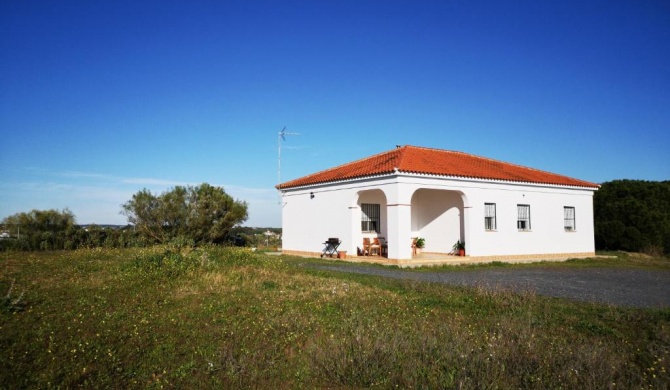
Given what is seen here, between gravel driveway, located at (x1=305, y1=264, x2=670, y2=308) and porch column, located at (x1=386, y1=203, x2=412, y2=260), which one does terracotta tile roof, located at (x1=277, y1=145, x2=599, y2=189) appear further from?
gravel driveway, located at (x1=305, y1=264, x2=670, y2=308)

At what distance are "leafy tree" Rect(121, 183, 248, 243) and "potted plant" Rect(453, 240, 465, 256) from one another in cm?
1173

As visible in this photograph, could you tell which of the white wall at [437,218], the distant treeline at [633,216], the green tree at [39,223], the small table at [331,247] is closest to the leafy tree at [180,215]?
the green tree at [39,223]

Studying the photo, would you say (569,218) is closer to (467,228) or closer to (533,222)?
(533,222)

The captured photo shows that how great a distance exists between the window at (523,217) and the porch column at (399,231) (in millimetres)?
6740

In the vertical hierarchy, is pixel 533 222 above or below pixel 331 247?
above

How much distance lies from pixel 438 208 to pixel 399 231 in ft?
15.9

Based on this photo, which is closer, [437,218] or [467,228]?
[467,228]

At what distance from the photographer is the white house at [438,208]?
1764 cm

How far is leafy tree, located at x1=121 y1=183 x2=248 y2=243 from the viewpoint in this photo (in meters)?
23.3

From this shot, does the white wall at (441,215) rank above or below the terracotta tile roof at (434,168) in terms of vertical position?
below

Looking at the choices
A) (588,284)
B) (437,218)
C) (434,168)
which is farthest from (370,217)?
(588,284)

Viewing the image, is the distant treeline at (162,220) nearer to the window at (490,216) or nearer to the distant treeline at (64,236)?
the distant treeline at (64,236)

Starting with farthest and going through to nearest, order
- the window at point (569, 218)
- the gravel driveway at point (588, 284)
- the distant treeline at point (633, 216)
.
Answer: the distant treeline at point (633, 216)
the window at point (569, 218)
the gravel driveway at point (588, 284)

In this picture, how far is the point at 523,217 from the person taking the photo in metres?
21.1
